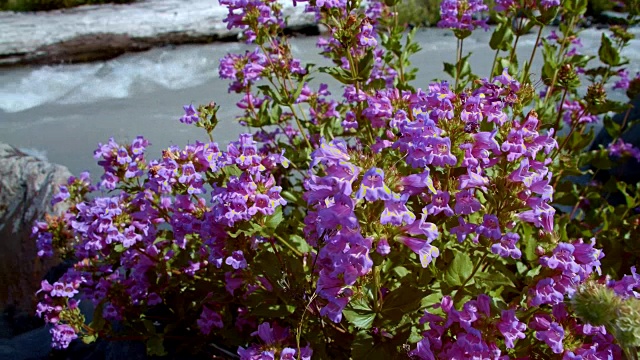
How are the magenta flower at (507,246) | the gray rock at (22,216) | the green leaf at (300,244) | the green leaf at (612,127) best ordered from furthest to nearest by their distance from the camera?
1. the gray rock at (22,216)
2. the green leaf at (612,127)
3. the green leaf at (300,244)
4. the magenta flower at (507,246)

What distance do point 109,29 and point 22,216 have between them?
355 centimetres

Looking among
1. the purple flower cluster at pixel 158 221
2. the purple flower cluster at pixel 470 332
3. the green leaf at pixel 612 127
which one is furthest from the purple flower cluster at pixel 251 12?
the green leaf at pixel 612 127

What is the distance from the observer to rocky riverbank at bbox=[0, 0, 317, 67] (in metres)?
6.45

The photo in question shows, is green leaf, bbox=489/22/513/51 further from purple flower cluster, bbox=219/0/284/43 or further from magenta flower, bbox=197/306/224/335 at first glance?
magenta flower, bbox=197/306/224/335

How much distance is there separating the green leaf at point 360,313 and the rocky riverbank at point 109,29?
18.6 ft

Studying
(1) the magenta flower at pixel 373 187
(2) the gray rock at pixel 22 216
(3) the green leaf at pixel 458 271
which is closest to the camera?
(1) the magenta flower at pixel 373 187

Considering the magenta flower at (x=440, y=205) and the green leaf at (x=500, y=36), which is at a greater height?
the green leaf at (x=500, y=36)

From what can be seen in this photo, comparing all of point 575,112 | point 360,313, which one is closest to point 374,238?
point 360,313

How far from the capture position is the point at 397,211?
1.09 m

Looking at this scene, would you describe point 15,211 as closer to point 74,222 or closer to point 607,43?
point 74,222

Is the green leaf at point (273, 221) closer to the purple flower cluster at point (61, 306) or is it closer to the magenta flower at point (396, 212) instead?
the magenta flower at point (396, 212)

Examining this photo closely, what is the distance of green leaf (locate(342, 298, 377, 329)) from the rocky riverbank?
18.6 ft

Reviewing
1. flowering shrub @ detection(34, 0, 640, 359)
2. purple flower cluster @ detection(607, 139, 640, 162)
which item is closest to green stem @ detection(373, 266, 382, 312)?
flowering shrub @ detection(34, 0, 640, 359)

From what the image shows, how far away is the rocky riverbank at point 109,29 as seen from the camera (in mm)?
6449
